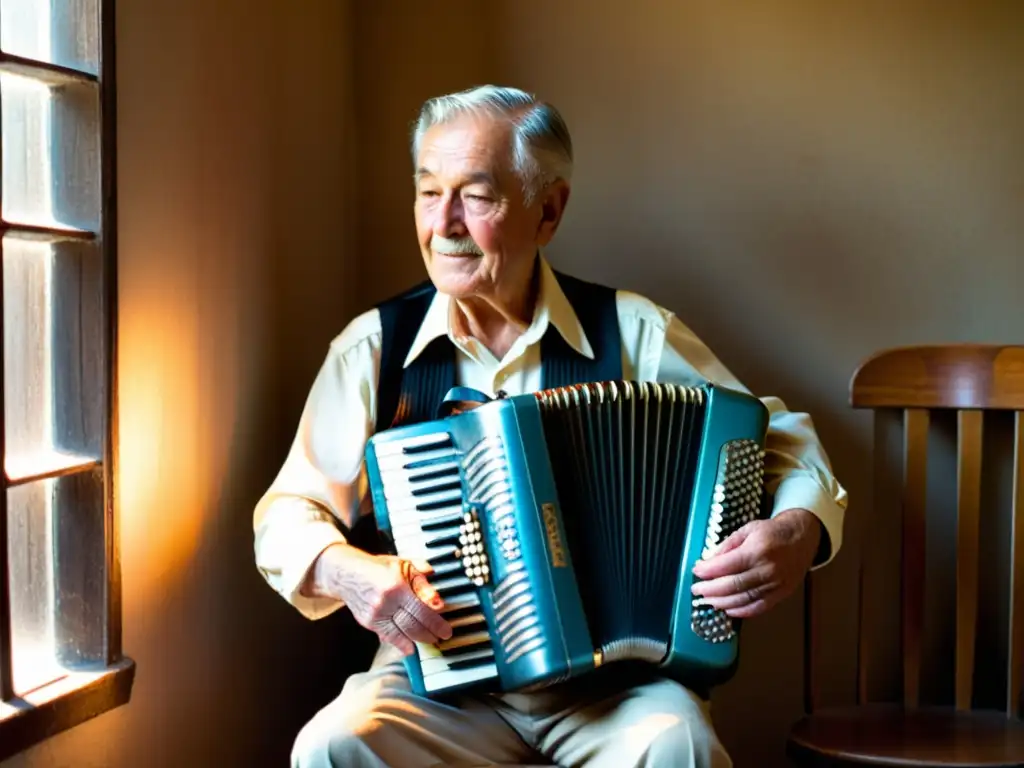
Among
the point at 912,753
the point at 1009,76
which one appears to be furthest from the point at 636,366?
the point at 1009,76

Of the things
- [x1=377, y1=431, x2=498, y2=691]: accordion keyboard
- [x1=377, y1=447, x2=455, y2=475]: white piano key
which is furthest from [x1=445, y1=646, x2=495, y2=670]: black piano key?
[x1=377, y1=447, x2=455, y2=475]: white piano key

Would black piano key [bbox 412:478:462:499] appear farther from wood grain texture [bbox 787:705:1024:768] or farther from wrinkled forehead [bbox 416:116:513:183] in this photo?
wood grain texture [bbox 787:705:1024:768]

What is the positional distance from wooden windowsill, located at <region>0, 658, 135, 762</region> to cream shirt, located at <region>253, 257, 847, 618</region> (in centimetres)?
25

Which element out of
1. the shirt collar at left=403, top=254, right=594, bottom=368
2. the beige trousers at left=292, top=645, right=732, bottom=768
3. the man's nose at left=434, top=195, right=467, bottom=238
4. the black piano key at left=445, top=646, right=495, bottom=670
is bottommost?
the beige trousers at left=292, top=645, right=732, bottom=768

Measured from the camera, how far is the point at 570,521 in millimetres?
1430

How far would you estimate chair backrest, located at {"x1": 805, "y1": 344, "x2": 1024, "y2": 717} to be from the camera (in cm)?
178

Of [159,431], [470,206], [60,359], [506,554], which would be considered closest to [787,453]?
[506,554]

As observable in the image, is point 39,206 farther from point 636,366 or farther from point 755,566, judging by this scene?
point 755,566

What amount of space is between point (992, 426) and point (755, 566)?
74 cm

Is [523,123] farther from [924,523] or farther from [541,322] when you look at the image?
[924,523]

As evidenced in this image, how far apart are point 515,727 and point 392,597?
32 cm

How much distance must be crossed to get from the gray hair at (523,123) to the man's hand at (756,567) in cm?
60

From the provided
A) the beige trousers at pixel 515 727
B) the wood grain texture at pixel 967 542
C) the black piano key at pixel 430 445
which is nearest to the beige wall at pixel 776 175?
the wood grain texture at pixel 967 542

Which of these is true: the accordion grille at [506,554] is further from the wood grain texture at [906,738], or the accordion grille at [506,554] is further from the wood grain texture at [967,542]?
the wood grain texture at [967,542]
